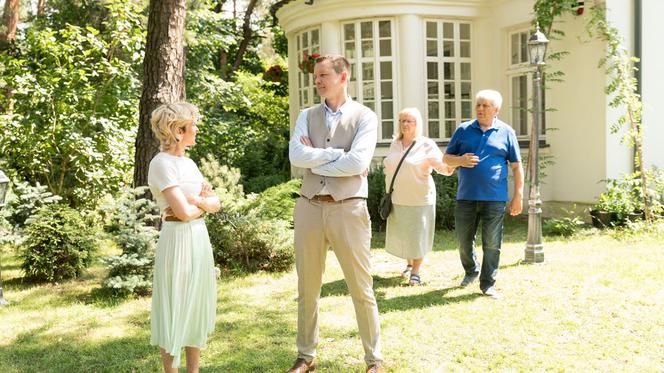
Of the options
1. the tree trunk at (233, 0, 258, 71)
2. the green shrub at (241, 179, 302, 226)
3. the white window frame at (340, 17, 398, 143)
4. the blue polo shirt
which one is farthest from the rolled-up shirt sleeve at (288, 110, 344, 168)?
the tree trunk at (233, 0, 258, 71)

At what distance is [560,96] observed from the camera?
10.6 meters

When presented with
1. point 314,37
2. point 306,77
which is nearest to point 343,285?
point 314,37

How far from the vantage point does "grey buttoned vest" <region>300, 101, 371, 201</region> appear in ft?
12.6

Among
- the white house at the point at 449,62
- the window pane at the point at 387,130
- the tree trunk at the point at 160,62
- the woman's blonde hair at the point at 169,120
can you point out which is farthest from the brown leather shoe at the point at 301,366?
the window pane at the point at 387,130

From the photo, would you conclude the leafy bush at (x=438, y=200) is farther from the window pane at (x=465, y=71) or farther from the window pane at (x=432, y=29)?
the window pane at (x=432, y=29)

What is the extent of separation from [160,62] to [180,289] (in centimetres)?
378

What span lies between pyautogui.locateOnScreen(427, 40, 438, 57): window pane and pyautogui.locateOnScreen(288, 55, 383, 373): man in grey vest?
8.35m

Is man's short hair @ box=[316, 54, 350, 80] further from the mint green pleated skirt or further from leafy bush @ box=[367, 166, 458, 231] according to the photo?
leafy bush @ box=[367, 166, 458, 231]

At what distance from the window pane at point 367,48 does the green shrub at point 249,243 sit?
5412 mm

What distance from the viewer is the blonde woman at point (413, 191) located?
21.0ft

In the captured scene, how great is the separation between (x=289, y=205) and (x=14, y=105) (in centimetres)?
472

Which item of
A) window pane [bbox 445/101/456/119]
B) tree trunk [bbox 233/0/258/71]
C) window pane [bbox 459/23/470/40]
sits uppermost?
tree trunk [bbox 233/0/258/71]

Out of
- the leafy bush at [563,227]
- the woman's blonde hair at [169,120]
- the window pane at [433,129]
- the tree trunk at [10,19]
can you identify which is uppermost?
the tree trunk at [10,19]

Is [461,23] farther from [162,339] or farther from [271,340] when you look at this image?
[162,339]
